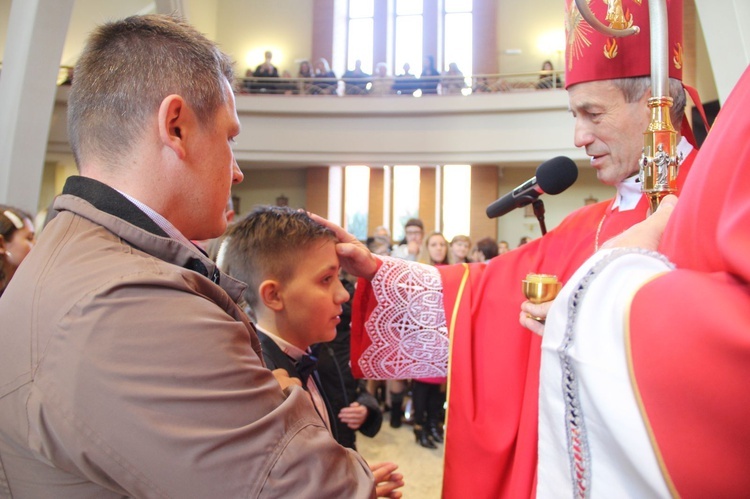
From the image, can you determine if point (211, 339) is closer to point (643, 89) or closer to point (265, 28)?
point (643, 89)

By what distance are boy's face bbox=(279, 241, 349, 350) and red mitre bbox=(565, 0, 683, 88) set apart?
3.05 feet

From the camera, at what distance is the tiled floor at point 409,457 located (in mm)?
3536

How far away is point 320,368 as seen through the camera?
7.66 ft

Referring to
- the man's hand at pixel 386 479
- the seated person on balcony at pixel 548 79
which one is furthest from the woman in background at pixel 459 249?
the seated person on balcony at pixel 548 79

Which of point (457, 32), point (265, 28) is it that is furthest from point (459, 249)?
point (265, 28)

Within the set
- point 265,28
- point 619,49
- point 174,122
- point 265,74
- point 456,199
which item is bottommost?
point 174,122

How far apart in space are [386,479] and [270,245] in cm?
83

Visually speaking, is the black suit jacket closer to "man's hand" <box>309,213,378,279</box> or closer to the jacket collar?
"man's hand" <box>309,213,378,279</box>

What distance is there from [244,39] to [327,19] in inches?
84.8

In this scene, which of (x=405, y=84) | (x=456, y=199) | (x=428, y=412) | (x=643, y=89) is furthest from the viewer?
(x=456, y=199)

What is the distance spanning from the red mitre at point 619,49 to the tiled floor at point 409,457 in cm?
279

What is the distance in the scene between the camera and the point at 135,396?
0.67m

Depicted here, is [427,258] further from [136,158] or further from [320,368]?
[136,158]

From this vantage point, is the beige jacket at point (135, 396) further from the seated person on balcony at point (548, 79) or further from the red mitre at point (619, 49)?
the seated person on balcony at point (548, 79)
